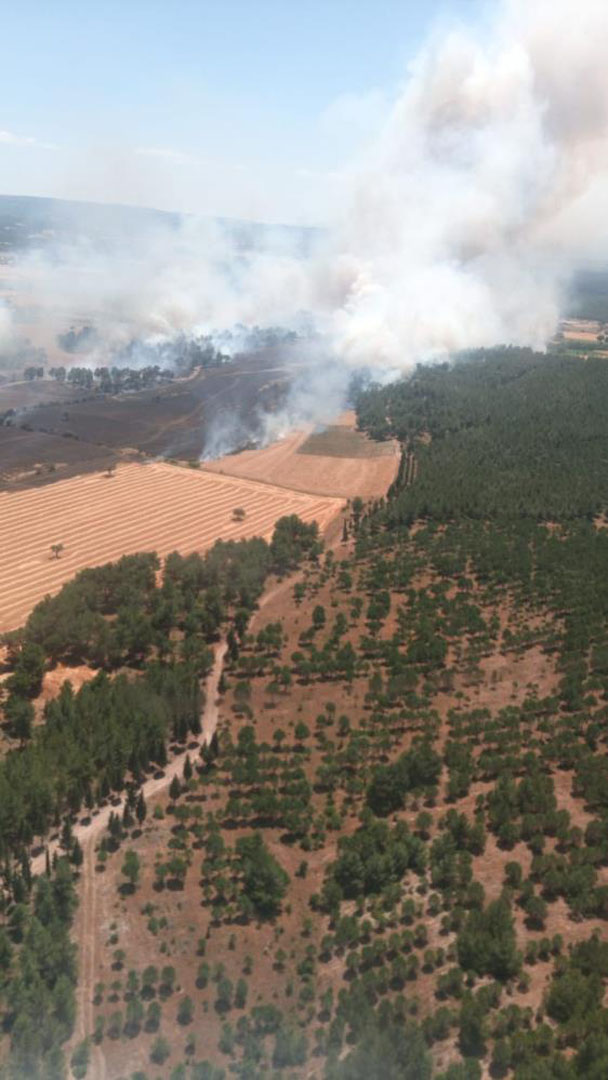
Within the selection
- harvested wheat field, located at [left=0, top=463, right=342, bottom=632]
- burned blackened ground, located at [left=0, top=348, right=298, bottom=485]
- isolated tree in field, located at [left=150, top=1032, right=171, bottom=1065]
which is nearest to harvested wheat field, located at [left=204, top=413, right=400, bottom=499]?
harvested wheat field, located at [left=0, top=463, right=342, bottom=632]

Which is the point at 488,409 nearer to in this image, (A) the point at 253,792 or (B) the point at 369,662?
(B) the point at 369,662

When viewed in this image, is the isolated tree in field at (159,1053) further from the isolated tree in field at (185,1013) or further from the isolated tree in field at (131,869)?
the isolated tree in field at (131,869)

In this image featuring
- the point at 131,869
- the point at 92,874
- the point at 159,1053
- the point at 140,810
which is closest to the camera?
the point at 159,1053

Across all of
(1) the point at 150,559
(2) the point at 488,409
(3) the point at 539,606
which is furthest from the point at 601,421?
(1) the point at 150,559

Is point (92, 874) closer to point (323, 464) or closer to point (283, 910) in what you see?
point (283, 910)

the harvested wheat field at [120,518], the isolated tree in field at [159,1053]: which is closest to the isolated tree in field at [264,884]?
the isolated tree in field at [159,1053]

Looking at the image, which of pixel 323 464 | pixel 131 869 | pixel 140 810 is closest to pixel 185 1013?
pixel 131 869
